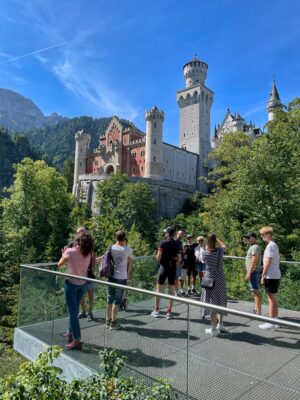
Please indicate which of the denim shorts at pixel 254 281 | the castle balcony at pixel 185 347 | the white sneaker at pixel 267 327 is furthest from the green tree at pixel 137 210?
the white sneaker at pixel 267 327

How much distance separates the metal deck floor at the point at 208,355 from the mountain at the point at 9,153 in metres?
108

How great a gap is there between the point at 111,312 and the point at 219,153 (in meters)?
25.2

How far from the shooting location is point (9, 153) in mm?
108812

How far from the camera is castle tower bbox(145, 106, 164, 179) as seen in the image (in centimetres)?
6512

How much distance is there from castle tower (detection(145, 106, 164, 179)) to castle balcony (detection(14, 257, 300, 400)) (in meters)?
59.1

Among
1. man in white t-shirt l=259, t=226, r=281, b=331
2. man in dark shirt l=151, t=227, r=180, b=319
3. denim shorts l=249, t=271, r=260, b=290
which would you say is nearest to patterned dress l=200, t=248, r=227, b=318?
man in white t-shirt l=259, t=226, r=281, b=331

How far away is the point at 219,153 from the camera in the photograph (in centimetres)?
2873

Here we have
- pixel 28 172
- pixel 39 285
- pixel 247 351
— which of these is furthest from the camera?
pixel 28 172

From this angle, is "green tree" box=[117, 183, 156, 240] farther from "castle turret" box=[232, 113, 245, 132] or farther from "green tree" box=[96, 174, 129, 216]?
"castle turret" box=[232, 113, 245, 132]

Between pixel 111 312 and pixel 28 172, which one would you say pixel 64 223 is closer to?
pixel 28 172

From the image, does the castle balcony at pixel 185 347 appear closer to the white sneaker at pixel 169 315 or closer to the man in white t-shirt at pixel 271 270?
the white sneaker at pixel 169 315

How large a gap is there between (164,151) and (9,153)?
201 ft

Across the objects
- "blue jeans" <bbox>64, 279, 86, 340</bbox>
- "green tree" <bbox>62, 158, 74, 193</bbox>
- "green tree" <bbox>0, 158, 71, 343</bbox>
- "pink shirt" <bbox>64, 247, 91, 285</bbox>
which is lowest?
"blue jeans" <bbox>64, 279, 86, 340</bbox>

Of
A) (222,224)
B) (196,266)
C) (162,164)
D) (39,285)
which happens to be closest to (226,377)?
(39,285)
